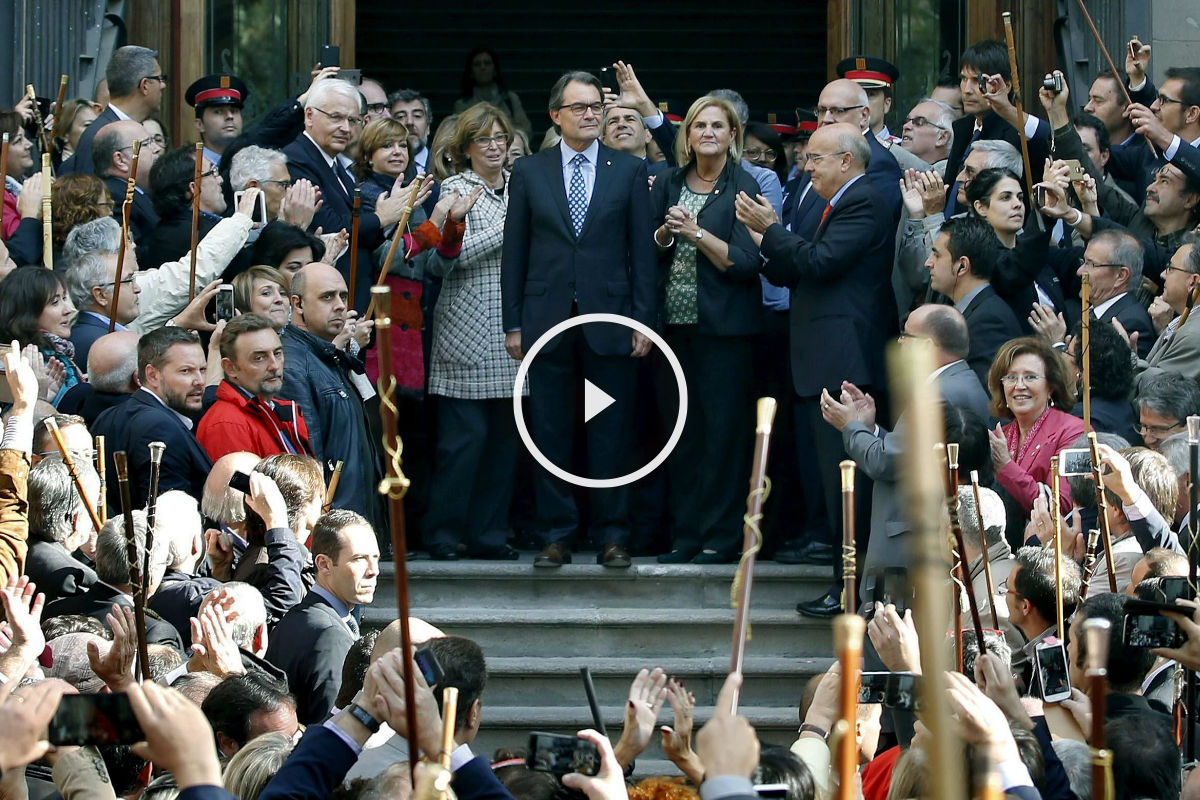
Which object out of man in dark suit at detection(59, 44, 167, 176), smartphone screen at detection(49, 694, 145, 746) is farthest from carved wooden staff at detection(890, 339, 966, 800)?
man in dark suit at detection(59, 44, 167, 176)

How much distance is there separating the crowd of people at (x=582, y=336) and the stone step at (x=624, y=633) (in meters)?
0.17

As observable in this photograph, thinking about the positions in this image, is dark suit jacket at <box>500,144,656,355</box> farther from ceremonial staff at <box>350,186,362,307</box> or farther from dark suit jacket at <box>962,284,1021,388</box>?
dark suit jacket at <box>962,284,1021,388</box>

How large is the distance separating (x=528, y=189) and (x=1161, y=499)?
341 centimetres

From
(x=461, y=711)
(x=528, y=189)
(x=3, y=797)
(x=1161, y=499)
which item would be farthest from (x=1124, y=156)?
(x=3, y=797)

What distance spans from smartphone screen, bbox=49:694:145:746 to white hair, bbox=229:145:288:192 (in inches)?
252

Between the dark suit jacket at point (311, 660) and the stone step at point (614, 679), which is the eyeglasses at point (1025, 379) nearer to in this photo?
the stone step at point (614, 679)

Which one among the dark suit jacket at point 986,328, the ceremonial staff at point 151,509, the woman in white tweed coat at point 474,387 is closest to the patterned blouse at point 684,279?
the woman in white tweed coat at point 474,387

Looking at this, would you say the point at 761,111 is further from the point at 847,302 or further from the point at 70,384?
the point at 70,384

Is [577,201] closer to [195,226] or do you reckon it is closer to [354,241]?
[354,241]

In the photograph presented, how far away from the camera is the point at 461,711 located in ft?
15.3

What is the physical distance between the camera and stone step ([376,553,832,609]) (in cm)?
921

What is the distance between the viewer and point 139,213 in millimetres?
9820

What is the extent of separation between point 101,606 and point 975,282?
4073 millimetres

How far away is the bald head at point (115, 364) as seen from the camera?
8.27 metres
